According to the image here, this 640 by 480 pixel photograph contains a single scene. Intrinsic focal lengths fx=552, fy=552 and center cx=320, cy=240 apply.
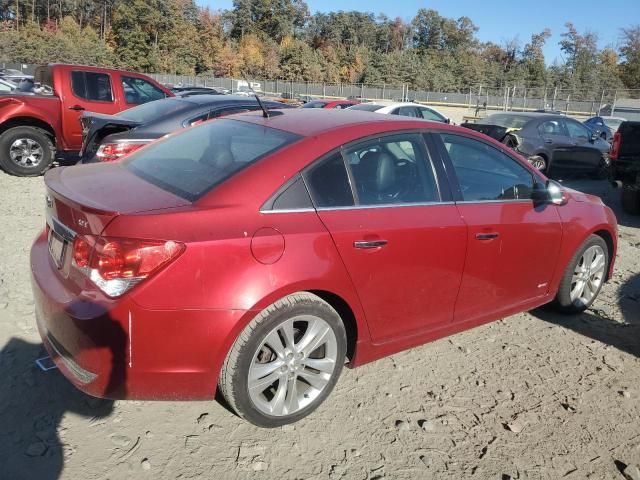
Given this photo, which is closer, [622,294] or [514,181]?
[514,181]

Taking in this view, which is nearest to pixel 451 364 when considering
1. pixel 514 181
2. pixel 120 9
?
pixel 514 181

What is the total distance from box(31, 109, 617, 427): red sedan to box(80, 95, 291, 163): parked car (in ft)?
9.32

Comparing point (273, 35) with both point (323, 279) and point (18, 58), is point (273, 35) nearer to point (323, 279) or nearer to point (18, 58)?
point (18, 58)

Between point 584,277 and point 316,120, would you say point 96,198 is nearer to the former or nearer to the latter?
point 316,120

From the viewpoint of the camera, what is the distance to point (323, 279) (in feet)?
9.00

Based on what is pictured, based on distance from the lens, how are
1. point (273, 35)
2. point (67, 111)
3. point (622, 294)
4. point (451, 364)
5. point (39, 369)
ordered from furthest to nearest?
point (273, 35), point (67, 111), point (622, 294), point (451, 364), point (39, 369)

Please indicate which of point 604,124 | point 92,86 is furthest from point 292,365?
point 604,124

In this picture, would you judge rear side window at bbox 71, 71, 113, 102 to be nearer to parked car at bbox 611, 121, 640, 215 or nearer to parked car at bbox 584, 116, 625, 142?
parked car at bbox 611, 121, 640, 215

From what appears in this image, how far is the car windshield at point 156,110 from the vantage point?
275 inches

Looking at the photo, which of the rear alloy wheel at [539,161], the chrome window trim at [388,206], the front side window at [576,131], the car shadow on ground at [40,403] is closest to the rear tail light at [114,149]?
the car shadow on ground at [40,403]

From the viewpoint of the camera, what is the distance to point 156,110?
7.20 meters

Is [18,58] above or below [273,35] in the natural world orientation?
below

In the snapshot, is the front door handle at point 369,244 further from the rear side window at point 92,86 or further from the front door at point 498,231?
the rear side window at point 92,86

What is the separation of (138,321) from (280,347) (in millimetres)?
730
